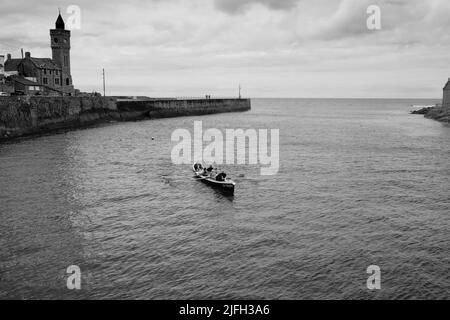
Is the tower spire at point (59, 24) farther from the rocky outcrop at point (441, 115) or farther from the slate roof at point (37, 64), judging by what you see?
the rocky outcrop at point (441, 115)

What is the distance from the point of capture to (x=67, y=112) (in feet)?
298

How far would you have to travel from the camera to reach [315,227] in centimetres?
2948

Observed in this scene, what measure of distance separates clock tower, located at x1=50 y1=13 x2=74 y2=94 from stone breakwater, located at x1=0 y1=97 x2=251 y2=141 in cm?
1706

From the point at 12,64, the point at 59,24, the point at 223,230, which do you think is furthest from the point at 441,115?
the point at 12,64

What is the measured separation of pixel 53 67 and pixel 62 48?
700cm

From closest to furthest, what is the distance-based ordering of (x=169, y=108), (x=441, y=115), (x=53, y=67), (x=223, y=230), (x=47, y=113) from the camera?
(x=223, y=230)
(x=47, y=113)
(x=53, y=67)
(x=441, y=115)
(x=169, y=108)

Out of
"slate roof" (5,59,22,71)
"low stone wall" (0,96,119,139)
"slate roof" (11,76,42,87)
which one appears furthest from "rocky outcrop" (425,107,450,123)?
"slate roof" (5,59,22,71)

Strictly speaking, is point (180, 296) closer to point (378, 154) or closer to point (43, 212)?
point (43, 212)

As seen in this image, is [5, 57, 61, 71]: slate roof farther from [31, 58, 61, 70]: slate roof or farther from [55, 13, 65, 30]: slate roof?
[55, 13, 65, 30]: slate roof

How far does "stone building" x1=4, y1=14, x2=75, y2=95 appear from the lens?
10775cm

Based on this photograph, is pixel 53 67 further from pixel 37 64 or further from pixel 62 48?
pixel 62 48

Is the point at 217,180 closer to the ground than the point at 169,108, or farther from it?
closer to the ground

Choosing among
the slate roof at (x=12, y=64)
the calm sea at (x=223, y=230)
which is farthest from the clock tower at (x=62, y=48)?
the calm sea at (x=223, y=230)
